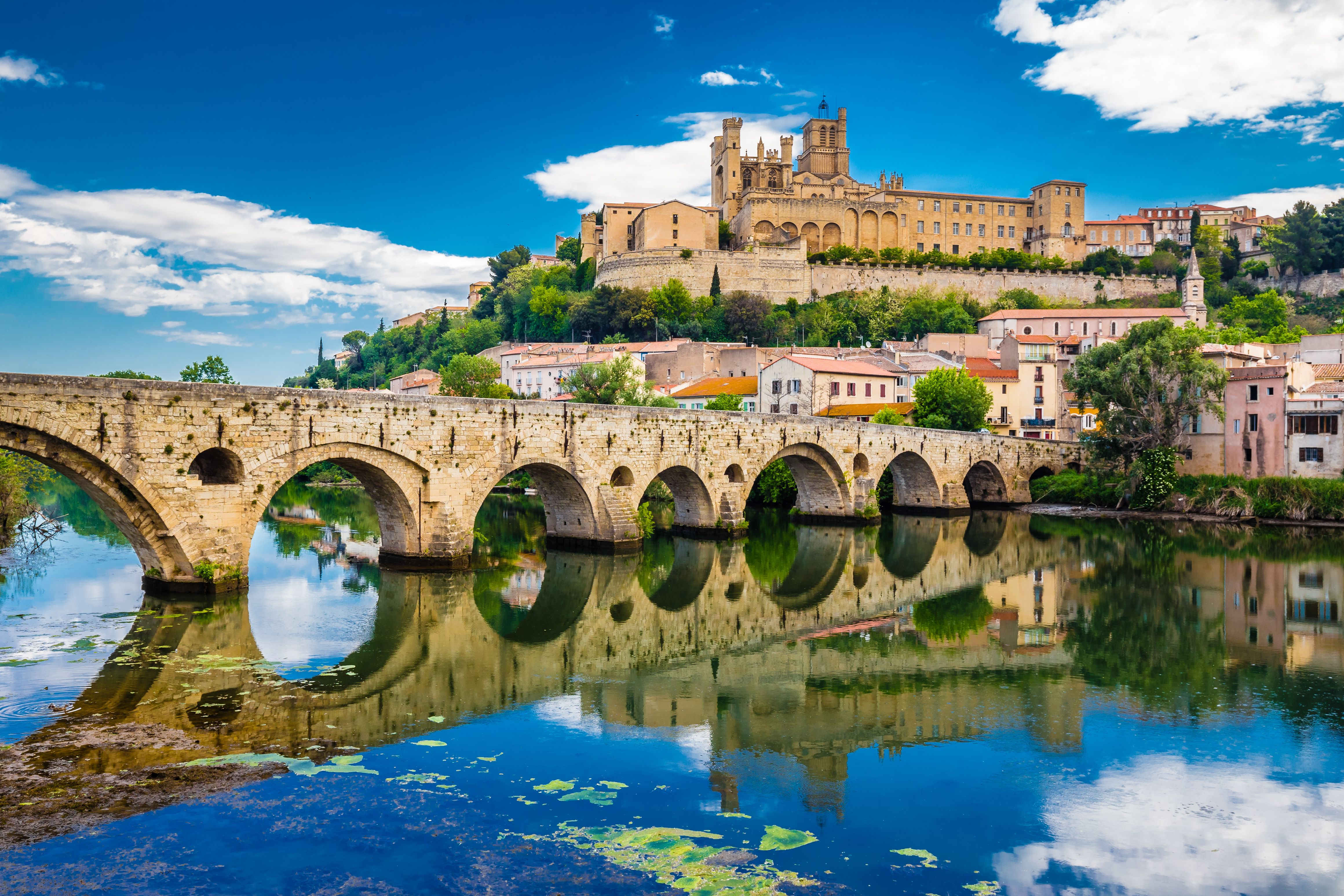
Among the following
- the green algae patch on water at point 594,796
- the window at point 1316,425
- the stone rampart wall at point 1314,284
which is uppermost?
the stone rampart wall at point 1314,284

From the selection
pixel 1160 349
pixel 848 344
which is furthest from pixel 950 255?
pixel 1160 349

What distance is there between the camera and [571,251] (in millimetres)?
97500

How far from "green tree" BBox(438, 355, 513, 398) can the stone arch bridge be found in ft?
82.1

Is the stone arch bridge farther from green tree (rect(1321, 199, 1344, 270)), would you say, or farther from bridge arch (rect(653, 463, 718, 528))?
green tree (rect(1321, 199, 1344, 270))

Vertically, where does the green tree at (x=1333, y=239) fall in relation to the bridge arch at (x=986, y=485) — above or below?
above

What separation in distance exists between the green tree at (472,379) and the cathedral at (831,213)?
80.8 feet

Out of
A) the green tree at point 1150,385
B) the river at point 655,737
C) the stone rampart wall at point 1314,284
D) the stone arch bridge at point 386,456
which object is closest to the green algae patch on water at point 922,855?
the river at point 655,737

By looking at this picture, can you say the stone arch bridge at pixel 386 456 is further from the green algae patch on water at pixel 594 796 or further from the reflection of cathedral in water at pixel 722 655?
the green algae patch on water at pixel 594 796

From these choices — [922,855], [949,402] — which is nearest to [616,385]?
[949,402]

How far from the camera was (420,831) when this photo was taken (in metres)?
8.73

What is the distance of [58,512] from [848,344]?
167 ft

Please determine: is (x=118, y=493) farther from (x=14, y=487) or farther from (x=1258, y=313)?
(x=1258, y=313)

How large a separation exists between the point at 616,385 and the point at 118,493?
26.7 meters

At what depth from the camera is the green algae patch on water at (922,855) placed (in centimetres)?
838
